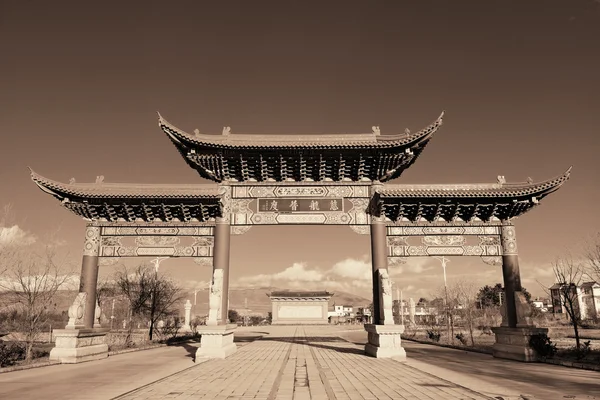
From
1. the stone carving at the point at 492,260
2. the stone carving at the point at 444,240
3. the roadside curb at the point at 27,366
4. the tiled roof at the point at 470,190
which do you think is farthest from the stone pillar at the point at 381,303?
the roadside curb at the point at 27,366

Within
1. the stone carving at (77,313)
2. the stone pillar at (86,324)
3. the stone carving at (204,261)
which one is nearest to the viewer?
the stone pillar at (86,324)

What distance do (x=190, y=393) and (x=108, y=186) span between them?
32.2 feet

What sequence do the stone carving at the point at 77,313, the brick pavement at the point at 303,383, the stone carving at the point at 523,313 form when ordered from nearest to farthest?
the brick pavement at the point at 303,383 < the stone carving at the point at 77,313 < the stone carving at the point at 523,313

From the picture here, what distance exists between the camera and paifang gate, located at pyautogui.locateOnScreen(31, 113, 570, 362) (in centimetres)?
1368

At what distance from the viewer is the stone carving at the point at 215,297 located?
1293cm

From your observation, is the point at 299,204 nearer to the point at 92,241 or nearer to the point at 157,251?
the point at 157,251

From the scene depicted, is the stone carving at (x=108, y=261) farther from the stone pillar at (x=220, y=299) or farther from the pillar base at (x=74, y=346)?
the stone pillar at (x=220, y=299)

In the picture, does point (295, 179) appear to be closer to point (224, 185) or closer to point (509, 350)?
point (224, 185)

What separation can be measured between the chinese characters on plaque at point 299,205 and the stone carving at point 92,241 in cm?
631

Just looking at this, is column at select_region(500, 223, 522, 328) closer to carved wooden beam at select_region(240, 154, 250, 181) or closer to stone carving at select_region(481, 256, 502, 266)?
stone carving at select_region(481, 256, 502, 266)

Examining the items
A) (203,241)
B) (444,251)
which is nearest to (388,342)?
(444,251)

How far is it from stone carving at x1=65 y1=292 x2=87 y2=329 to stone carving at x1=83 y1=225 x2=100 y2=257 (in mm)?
1562

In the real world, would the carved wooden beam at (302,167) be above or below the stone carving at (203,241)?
above

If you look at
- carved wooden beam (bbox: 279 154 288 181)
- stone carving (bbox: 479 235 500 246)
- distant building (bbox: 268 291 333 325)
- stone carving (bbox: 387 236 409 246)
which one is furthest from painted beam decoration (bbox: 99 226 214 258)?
distant building (bbox: 268 291 333 325)
